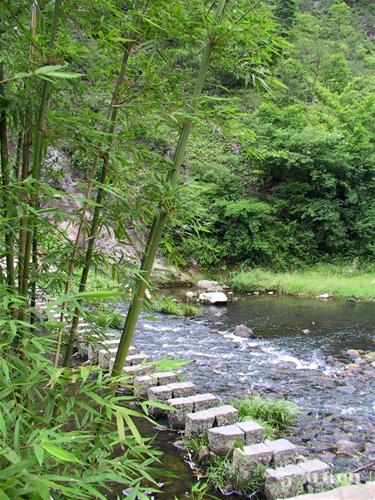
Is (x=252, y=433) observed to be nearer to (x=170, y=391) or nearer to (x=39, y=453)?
(x=170, y=391)

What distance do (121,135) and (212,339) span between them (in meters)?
5.99

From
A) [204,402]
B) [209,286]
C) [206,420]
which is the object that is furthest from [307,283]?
[206,420]

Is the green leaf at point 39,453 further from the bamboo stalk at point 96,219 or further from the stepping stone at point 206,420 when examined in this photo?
the stepping stone at point 206,420

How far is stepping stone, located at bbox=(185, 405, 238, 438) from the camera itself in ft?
11.5

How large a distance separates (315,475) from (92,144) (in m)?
2.44

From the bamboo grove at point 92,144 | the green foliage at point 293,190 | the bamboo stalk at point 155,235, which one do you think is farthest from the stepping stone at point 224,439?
the green foliage at point 293,190

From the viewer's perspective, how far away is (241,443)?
3.16 m

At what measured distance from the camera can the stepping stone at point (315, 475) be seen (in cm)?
280

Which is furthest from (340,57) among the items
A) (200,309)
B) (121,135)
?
(121,135)

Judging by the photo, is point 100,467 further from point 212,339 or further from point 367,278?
point 367,278

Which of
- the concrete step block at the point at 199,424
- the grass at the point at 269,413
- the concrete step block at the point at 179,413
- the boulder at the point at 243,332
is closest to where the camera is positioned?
the concrete step block at the point at 199,424

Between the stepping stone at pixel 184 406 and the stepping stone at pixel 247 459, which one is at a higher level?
the stepping stone at pixel 247 459

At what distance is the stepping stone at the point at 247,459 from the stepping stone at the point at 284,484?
149 mm

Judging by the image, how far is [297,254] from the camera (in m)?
15.4
